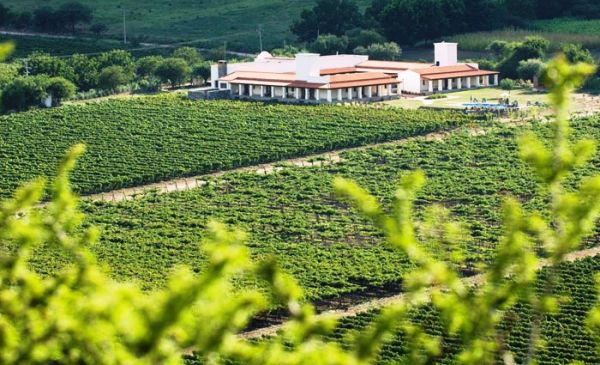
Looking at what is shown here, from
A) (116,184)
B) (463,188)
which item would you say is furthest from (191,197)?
(463,188)

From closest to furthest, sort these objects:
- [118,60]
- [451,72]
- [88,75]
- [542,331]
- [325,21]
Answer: [542,331], [451,72], [88,75], [118,60], [325,21]

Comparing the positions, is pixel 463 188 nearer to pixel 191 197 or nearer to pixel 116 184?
pixel 191 197

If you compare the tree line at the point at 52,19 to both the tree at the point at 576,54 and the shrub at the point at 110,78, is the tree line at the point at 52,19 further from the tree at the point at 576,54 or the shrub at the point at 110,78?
the tree at the point at 576,54

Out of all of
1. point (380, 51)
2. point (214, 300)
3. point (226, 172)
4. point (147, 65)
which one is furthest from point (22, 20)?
point (214, 300)

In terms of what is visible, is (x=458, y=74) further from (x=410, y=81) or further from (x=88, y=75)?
(x=88, y=75)

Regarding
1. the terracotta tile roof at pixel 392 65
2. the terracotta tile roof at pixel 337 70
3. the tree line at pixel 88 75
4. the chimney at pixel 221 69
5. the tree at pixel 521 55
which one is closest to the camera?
the tree line at pixel 88 75

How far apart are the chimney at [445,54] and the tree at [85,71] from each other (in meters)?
18.9

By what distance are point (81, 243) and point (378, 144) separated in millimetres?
45770

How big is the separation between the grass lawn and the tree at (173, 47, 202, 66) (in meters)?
16.5

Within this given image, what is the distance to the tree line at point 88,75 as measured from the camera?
2638 inches

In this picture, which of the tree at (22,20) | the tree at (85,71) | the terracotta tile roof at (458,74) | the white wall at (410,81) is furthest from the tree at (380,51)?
the tree at (22,20)

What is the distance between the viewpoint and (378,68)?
72812 mm

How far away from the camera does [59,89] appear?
6788 centimetres

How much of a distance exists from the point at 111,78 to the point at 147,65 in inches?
160
